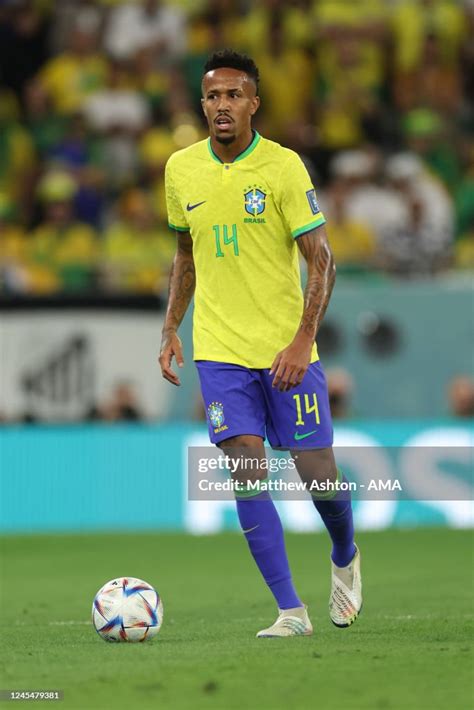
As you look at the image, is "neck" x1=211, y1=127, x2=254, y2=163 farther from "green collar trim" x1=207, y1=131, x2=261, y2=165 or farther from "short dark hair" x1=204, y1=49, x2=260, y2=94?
"short dark hair" x1=204, y1=49, x2=260, y2=94

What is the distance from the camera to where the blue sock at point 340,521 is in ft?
24.9

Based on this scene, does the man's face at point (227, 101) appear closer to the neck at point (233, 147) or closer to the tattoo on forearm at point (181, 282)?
the neck at point (233, 147)

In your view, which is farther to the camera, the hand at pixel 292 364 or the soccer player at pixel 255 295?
the soccer player at pixel 255 295

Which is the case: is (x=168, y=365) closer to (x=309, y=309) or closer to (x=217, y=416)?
(x=217, y=416)

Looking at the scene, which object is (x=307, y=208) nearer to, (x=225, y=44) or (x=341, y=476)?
(x=341, y=476)

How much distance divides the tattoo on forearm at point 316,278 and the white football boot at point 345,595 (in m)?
1.28

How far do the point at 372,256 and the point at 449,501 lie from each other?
302cm

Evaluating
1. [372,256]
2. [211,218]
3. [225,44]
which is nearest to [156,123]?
[225,44]

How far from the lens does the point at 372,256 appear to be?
17203mm

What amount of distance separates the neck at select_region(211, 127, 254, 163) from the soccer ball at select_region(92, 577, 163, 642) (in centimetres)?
216

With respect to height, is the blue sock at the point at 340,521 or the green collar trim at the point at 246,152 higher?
the green collar trim at the point at 246,152

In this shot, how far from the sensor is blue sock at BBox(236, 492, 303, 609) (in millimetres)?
7465

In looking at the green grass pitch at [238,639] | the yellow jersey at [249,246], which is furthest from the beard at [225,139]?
the green grass pitch at [238,639]

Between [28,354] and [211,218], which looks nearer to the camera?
[211,218]
